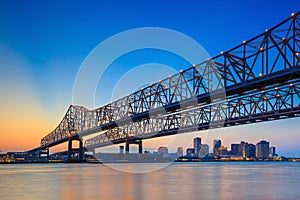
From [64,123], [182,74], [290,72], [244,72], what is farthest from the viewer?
[64,123]

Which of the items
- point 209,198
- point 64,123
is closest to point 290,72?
point 209,198

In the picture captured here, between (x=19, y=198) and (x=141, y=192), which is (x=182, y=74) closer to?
(x=141, y=192)

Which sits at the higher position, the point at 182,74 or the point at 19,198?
the point at 182,74

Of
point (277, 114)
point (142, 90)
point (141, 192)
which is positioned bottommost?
point (141, 192)

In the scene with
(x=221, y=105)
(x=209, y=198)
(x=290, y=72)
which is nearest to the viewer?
(x=209, y=198)

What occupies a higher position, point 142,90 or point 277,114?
point 142,90

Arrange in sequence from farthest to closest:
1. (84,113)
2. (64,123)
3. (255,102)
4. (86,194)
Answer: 1. (64,123)
2. (84,113)
3. (255,102)
4. (86,194)

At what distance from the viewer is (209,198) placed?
68.0 feet

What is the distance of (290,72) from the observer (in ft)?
97.8

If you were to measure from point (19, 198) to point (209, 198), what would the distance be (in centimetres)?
938

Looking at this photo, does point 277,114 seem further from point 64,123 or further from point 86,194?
point 64,123

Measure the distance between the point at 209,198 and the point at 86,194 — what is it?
6.55 m

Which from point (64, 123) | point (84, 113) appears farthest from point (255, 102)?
point (64, 123)

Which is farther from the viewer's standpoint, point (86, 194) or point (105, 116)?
point (105, 116)
